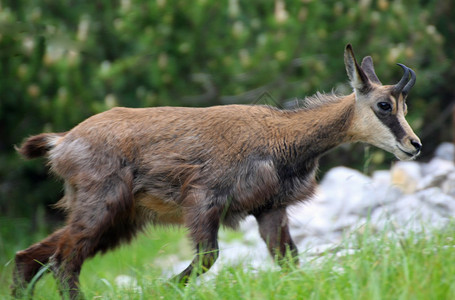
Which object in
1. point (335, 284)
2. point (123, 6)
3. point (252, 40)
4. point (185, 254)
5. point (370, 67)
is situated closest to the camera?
point (335, 284)

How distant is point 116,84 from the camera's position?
29.0ft

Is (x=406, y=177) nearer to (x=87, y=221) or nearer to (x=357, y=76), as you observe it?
(x=357, y=76)

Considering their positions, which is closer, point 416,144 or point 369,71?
point 416,144

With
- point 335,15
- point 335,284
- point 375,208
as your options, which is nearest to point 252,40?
point 335,15

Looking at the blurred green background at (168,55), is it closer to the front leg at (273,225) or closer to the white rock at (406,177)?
the white rock at (406,177)

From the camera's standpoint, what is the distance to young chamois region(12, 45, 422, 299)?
17.0 ft

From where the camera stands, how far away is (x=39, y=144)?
568 centimetres

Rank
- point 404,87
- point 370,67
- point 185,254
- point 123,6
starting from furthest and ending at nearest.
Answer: point 123,6 → point 185,254 → point 370,67 → point 404,87

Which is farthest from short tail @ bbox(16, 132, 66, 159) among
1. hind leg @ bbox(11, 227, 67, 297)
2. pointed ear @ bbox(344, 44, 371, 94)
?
pointed ear @ bbox(344, 44, 371, 94)

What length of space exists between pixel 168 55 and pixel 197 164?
3.99m

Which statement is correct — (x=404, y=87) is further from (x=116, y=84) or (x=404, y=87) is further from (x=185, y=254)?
(x=116, y=84)

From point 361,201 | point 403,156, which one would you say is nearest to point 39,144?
point 403,156

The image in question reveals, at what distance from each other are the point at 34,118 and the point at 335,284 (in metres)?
6.30

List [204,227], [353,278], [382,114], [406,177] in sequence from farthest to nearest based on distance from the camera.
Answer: [406,177], [382,114], [204,227], [353,278]
